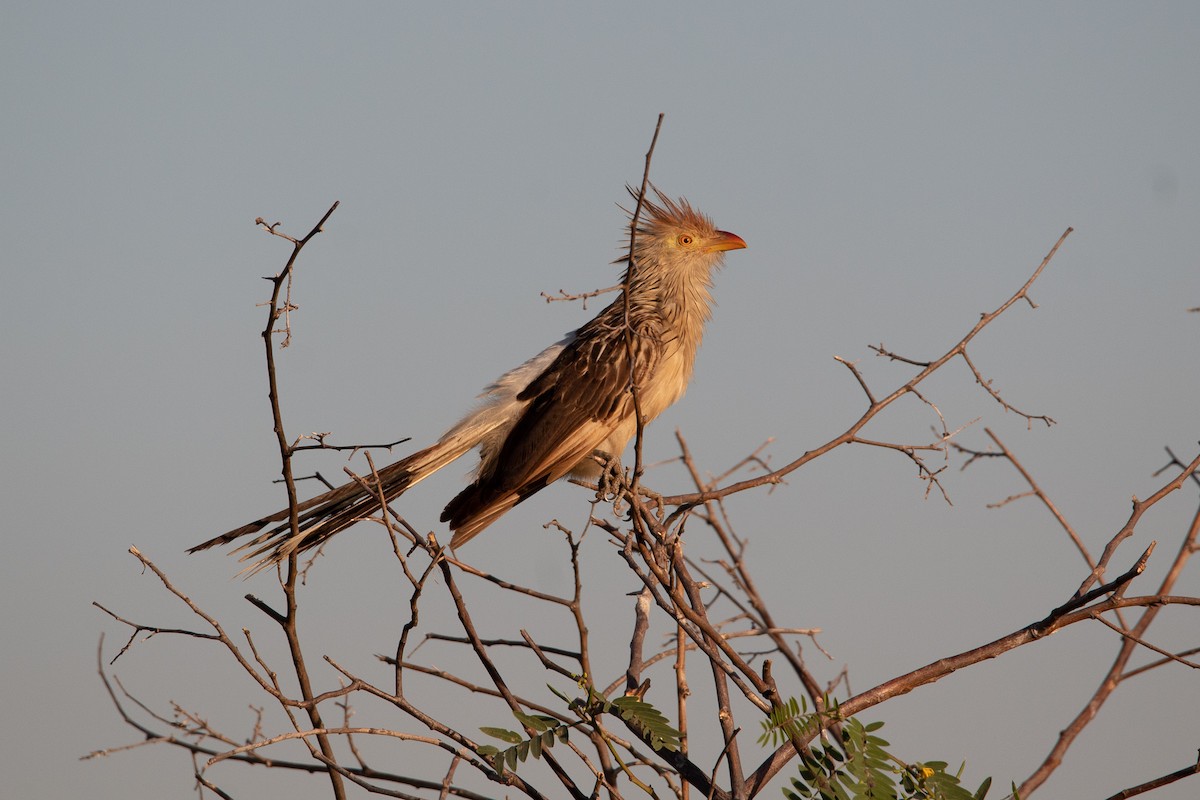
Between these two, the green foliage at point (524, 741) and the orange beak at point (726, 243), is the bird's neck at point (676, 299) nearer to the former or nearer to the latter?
the orange beak at point (726, 243)

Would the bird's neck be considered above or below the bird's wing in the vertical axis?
above

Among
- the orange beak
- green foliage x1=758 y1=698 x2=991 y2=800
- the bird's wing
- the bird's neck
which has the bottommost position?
green foliage x1=758 y1=698 x2=991 y2=800

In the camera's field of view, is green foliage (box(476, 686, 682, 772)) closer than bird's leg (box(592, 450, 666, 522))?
Yes

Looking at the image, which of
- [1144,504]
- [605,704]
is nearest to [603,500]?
[605,704]

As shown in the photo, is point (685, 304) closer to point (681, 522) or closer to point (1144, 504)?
point (681, 522)

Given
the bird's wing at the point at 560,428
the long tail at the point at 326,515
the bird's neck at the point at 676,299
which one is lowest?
the long tail at the point at 326,515

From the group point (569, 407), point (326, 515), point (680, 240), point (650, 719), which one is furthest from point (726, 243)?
point (650, 719)

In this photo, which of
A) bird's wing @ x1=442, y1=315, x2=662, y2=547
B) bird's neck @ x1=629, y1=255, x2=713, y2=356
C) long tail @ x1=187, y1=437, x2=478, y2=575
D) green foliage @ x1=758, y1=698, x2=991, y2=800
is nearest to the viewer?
green foliage @ x1=758, y1=698, x2=991, y2=800

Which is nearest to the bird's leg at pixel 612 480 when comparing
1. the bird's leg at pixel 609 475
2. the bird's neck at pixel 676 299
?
the bird's leg at pixel 609 475

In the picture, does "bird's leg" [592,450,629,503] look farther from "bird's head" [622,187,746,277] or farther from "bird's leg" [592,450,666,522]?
"bird's head" [622,187,746,277]

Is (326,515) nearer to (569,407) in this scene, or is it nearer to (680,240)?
(569,407)

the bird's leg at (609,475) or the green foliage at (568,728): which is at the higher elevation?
the bird's leg at (609,475)

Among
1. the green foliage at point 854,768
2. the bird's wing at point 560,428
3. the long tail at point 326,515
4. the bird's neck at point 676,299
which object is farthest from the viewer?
the bird's neck at point 676,299

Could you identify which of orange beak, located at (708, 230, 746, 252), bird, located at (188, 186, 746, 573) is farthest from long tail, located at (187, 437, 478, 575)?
orange beak, located at (708, 230, 746, 252)
